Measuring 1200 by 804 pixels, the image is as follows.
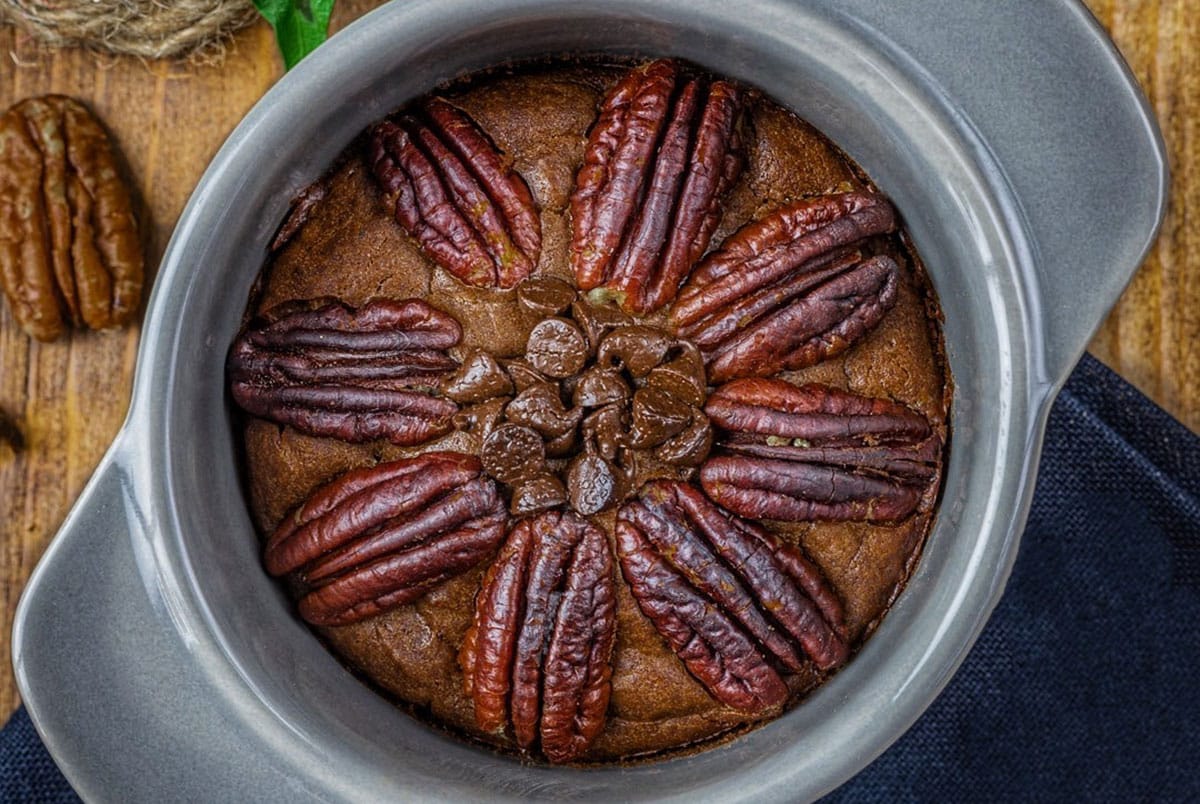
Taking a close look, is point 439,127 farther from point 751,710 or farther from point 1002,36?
point 751,710

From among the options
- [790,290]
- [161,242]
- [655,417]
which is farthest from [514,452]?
[161,242]

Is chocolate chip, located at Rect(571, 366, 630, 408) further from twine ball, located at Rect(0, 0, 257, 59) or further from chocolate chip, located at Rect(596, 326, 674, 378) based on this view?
twine ball, located at Rect(0, 0, 257, 59)

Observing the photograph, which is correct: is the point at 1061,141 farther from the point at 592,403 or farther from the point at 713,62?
the point at 592,403

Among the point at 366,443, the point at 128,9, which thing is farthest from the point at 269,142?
the point at 128,9

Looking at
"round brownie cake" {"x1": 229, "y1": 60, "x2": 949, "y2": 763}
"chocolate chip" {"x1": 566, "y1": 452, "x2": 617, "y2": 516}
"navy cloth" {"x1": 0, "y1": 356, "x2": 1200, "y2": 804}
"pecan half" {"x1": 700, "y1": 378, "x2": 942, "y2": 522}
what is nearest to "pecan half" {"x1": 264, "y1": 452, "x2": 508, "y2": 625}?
"round brownie cake" {"x1": 229, "y1": 60, "x2": 949, "y2": 763}

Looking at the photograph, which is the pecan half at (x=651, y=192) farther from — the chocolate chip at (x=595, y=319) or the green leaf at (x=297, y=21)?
the green leaf at (x=297, y=21)

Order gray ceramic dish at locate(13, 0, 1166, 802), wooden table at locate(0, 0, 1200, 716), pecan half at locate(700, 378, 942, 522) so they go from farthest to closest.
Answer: wooden table at locate(0, 0, 1200, 716), pecan half at locate(700, 378, 942, 522), gray ceramic dish at locate(13, 0, 1166, 802)
